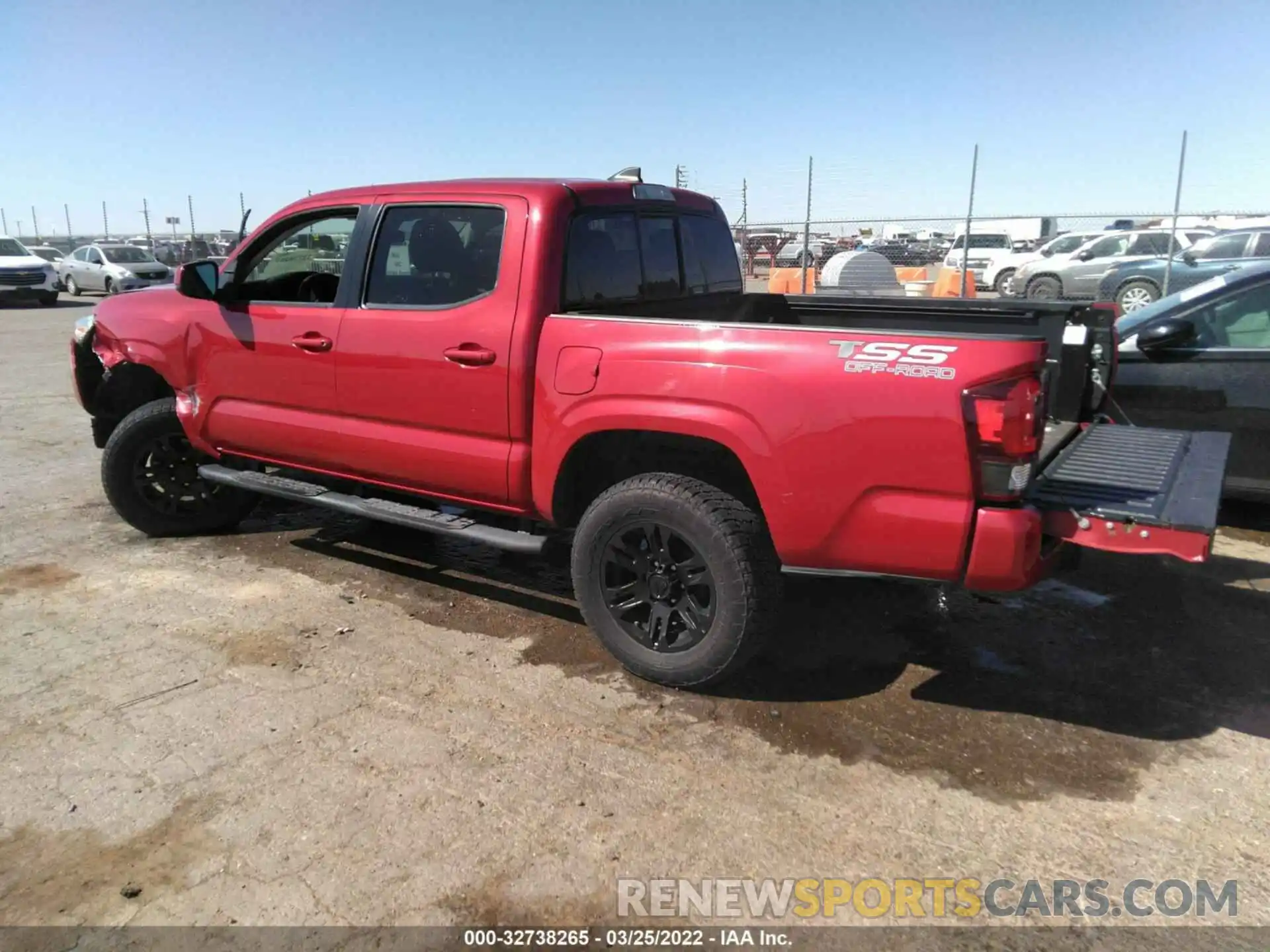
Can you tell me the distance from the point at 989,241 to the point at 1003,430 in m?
26.3

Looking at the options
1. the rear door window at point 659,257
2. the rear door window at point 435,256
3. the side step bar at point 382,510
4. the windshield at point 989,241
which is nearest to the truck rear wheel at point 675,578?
the side step bar at point 382,510

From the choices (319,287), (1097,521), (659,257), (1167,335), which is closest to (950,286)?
(1167,335)

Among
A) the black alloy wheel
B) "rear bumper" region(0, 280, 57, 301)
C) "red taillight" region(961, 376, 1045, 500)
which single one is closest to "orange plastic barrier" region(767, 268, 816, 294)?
the black alloy wheel

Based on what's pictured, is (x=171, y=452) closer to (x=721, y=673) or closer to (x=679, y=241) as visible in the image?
(x=679, y=241)

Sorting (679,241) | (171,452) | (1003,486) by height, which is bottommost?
(171,452)

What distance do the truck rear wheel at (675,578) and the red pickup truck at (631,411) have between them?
0.01 m

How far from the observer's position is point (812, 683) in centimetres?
374

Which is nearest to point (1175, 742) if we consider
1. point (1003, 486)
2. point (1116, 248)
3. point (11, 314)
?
point (1003, 486)

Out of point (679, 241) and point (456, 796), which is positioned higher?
point (679, 241)

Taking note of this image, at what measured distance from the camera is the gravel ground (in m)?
2.63

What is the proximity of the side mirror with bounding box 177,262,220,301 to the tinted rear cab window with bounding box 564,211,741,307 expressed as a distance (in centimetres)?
218

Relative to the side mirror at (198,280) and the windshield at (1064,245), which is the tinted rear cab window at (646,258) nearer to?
the side mirror at (198,280)

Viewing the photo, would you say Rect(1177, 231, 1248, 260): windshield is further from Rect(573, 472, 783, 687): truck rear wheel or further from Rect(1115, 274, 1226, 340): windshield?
Rect(573, 472, 783, 687): truck rear wheel

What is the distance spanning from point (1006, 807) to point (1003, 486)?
3.36 ft
